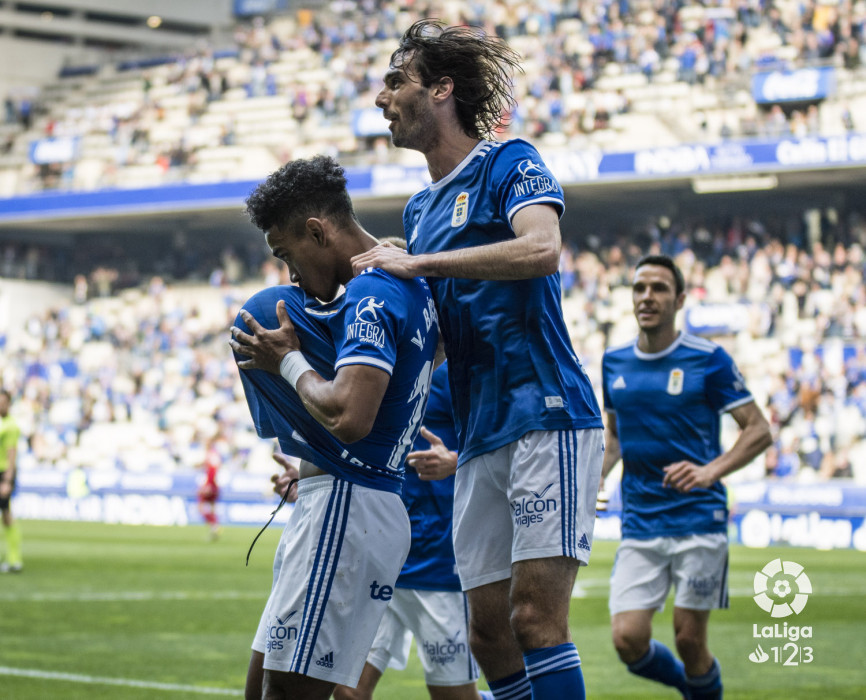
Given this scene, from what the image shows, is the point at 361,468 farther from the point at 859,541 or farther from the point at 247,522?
the point at 247,522

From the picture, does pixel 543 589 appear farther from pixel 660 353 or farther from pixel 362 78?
pixel 362 78

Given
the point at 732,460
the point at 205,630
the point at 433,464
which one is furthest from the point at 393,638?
the point at 205,630

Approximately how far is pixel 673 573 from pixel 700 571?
0.61ft

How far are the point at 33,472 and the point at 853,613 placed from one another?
2316 centimetres

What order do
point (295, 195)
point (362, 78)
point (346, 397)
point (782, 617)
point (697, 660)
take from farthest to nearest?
point (362, 78)
point (782, 617)
point (697, 660)
point (295, 195)
point (346, 397)

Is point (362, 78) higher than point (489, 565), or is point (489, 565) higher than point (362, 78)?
point (362, 78)

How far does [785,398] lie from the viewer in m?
22.9

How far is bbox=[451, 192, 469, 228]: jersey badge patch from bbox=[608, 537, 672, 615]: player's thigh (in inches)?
118

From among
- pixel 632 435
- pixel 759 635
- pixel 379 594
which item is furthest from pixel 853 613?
pixel 379 594

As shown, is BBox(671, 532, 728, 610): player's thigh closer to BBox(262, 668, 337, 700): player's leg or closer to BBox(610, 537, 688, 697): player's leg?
BBox(610, 537, 688, 697): player's leg

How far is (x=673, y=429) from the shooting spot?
261 inches

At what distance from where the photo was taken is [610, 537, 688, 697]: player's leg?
6289mm

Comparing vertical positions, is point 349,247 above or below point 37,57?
below

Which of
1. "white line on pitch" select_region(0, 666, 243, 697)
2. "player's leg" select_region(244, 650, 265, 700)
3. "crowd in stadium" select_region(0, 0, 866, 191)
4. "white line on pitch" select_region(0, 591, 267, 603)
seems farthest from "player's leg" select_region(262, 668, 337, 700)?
"crowd in stadium" select_region(0, 0, 866, 191)
